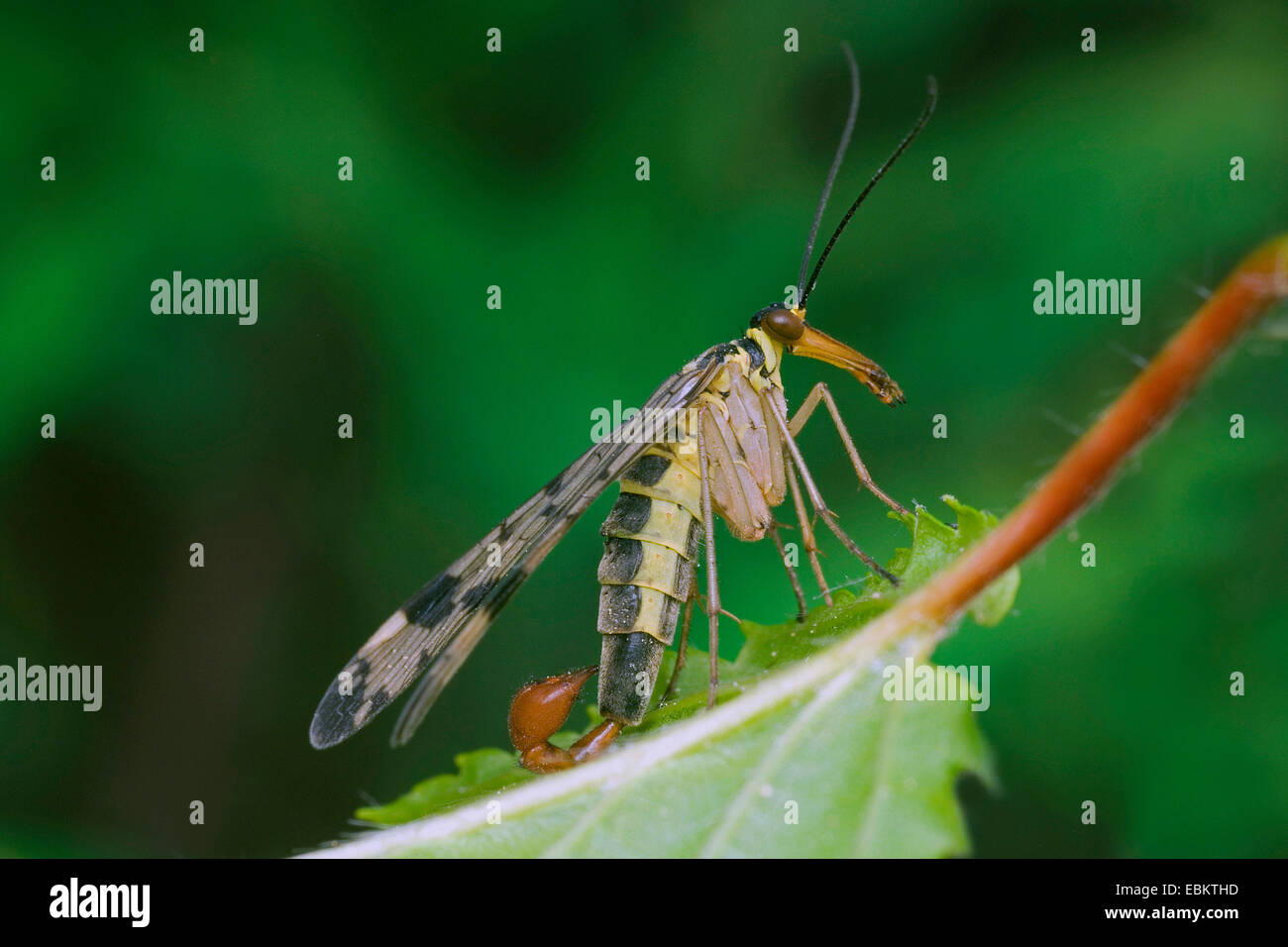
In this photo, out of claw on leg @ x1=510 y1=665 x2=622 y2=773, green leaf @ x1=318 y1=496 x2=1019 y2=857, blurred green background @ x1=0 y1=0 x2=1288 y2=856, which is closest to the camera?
green leaf @ x1=318 y1=496 x2=1019 y2=857

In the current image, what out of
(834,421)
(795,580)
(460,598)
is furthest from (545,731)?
(834,421)

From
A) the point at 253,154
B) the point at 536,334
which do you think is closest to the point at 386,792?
the point at 536,334

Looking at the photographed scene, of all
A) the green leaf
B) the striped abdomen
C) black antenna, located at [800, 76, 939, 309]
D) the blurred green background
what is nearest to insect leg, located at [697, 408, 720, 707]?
the striped abdomen

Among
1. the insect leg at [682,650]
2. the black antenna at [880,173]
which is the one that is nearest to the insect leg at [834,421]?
the black antenna at [880,173]

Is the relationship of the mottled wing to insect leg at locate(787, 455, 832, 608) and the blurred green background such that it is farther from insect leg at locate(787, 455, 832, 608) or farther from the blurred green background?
the blurred green background

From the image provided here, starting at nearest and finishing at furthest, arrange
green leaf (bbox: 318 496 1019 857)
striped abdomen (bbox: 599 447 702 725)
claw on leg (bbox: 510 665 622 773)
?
green leaf (bbox: 318 496 1019 857) → claw on leg (bbox: 510 665 622 773) → striped abdomen (bbox: 599 447 702 725)

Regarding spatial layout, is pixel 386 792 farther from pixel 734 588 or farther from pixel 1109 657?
pixel 1109 657

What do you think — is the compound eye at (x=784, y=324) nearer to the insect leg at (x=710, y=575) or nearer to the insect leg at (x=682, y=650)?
the insect leg at (x=710, y=575)

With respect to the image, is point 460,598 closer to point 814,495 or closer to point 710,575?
point 710,575
